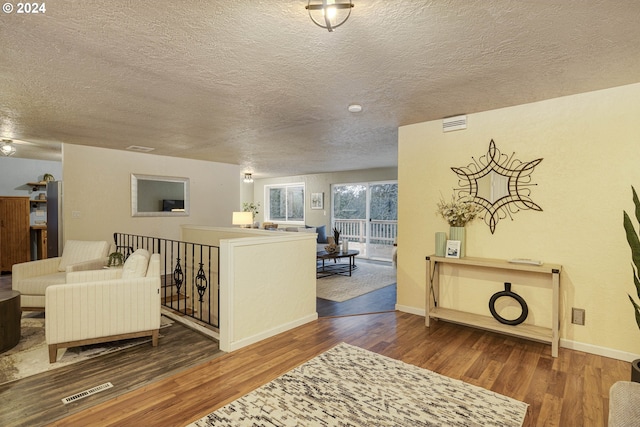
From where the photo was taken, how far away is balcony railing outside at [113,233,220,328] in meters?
3.76

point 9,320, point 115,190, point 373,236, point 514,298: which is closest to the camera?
point 9,320

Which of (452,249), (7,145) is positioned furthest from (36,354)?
(452,249)

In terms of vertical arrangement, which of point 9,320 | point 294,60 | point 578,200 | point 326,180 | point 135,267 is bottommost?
point 9,320

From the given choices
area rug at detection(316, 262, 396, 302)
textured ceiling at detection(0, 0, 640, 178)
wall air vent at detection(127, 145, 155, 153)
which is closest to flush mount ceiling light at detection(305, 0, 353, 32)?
textured ceiling at detection(0, 0, 640, 178)

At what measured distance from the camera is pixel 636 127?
106 inches

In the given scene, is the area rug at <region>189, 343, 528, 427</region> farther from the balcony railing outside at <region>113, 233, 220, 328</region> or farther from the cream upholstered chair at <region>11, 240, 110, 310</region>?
the cream upholstered chair at <region>11, 240, 110, 310</region>

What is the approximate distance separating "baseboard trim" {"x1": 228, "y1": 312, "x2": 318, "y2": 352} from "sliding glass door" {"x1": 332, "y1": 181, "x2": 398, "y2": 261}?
4807 mm

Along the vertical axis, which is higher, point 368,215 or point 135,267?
point 368,215

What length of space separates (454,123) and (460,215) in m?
1.08

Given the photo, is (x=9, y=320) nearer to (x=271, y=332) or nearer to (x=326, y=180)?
(x=271, y=332)

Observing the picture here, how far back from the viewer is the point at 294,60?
2240 mm

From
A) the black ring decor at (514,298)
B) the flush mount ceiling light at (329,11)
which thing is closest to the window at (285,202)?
the black ring decor at (514,298)

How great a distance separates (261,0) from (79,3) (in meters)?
0.95

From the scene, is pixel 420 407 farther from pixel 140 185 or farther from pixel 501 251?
pixel 140 185
